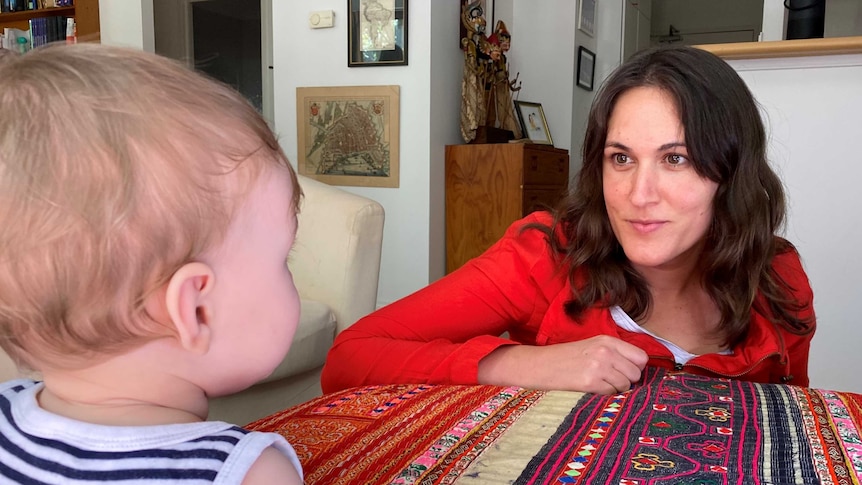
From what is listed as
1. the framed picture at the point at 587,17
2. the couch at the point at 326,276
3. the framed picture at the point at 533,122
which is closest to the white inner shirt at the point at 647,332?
the couch at the point at 326,276

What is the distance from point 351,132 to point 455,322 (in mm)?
2997

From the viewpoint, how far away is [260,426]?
69 centimetres

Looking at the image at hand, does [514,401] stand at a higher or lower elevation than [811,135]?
lower

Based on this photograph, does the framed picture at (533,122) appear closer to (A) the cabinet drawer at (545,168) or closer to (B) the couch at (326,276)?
(A) the cabinet drawer at (545,168)

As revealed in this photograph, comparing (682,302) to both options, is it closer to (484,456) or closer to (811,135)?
(484,456)

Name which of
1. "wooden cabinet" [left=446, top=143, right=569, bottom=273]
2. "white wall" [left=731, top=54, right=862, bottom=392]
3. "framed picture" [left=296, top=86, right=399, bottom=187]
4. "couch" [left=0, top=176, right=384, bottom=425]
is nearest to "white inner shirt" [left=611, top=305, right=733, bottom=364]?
"couch" [left=0, top=176, right=384, bottom=425]

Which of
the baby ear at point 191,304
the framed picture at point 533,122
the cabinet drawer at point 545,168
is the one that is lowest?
the cabinet drawer at point 545,168

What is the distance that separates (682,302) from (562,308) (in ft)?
0.82

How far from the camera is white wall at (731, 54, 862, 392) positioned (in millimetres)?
1959

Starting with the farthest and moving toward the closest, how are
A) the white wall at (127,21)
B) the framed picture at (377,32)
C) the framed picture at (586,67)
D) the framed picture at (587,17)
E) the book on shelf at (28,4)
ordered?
1. the framed picture at (586,67)
2. the framed picture at (587,17)
3. the book on shelf at (28,4)
4. the white wall at (127,21)
5. the framed picture at (377,32)

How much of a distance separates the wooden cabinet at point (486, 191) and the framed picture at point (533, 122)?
0.51 metres

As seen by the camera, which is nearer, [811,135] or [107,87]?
[107,87]

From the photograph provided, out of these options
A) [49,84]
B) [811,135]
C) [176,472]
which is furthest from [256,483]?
[811,135]

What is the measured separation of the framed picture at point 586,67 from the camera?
16.9 feet
